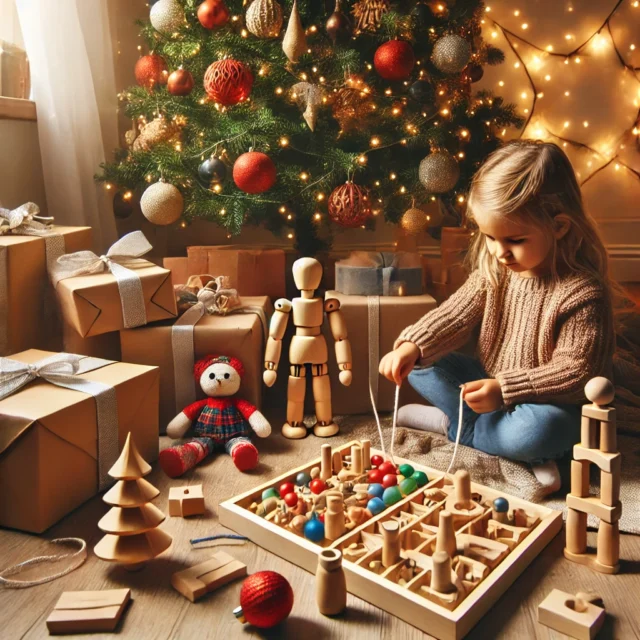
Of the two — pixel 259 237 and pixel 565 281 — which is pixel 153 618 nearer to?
pixel 565 281

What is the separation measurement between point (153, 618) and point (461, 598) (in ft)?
1.40

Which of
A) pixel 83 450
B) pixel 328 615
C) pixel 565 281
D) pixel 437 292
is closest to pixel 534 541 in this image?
pixel 328 615

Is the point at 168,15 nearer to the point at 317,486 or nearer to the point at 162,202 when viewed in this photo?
the point at 162,202

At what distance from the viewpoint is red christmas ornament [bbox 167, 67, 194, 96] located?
173cm

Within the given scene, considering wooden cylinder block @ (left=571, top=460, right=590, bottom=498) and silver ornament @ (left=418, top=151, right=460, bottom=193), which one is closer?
wooden cylinder block @ (left=571, top=460, right=590, bottom=498)

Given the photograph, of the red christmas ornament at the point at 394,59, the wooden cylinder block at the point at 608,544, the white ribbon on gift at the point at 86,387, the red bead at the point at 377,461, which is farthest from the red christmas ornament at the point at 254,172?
the wooden cylinder block at the point at 608,544

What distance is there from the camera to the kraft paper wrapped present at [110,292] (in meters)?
1.48

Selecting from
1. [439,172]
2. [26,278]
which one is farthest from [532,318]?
[26,278]

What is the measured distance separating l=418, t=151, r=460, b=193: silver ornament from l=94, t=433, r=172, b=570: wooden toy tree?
108 cm

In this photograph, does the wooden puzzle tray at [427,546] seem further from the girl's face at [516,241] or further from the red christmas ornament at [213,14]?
the red christmas ornament at [213,14]

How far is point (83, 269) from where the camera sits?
1.54 m

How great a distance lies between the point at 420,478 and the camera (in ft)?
4.17

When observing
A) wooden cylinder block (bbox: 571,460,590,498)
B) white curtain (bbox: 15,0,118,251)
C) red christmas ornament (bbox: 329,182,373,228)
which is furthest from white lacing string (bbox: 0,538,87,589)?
white curtain (bbox: 15,0,118,251)

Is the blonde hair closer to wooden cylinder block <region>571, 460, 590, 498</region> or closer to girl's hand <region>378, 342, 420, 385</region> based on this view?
girl's hand <region>378, 342, 420, 385</region>
